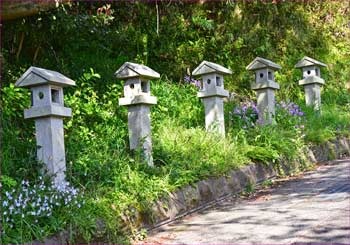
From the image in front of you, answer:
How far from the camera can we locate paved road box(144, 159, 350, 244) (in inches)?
160

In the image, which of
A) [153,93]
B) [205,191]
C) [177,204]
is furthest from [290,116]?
[177,204]

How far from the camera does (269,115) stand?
7879mm

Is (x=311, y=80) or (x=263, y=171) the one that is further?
(x=311, y=80)

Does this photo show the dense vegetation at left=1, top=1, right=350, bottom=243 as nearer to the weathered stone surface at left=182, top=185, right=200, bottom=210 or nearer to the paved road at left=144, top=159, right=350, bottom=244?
the weathered stone surface at left=182, top=185, right=200, bottom=210

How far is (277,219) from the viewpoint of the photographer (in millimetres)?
4652

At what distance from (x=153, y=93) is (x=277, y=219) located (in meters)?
3.65

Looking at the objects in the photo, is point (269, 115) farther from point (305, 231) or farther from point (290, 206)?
point (305, 231)

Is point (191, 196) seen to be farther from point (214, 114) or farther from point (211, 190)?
point (214, 114)

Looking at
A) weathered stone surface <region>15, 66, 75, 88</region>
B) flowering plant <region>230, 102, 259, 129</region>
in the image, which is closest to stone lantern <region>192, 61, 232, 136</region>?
flowering plant <region>230, 102, 259, 129</region>

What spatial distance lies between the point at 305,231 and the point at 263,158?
9.00ft

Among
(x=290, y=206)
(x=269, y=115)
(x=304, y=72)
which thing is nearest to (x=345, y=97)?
(x=304, y=72)

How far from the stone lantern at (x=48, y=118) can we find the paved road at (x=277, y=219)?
101 cm

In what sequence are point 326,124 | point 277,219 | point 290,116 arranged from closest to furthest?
point 277,219 → point 290,116 → point 326,124

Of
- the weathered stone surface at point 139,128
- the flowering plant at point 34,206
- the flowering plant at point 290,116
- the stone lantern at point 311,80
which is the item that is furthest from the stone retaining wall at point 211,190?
the stone lantern at point 311,80
